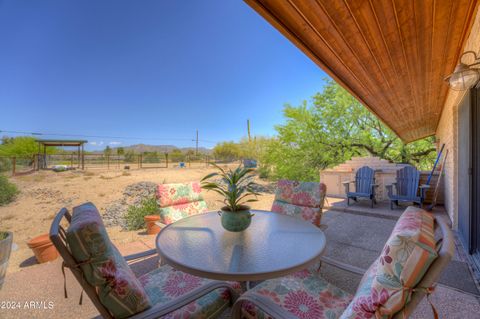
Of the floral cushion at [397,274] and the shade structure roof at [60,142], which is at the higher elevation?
the shade structure roof at [60,142]

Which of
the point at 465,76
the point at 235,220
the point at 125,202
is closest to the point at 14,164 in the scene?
the point at 125,202

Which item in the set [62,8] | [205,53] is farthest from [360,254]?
[205,53]

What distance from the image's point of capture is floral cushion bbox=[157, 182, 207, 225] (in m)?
2.13

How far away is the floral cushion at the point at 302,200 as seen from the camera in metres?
2.03

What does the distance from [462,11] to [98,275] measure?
315 centimetres

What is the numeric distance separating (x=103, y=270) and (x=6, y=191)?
5876 millimetres

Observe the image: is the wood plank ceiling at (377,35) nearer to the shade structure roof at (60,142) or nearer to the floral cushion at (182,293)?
the floral cushion at (182,293)

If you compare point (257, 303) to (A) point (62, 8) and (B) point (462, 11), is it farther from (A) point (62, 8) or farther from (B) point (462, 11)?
(A) point (62, 8)

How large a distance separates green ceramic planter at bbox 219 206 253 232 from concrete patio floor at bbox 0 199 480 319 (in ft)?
4.07

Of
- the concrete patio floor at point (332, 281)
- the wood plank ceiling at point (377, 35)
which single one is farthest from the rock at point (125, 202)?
the wood plank ceiling at point (377, 35)

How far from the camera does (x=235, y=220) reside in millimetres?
1401

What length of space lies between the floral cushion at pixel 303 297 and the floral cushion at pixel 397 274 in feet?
1.39

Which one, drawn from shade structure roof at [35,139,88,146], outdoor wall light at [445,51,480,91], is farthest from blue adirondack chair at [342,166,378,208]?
shade structure roof at [35,139,88,146]

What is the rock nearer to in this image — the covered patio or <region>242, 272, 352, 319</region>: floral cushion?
the covered patio
